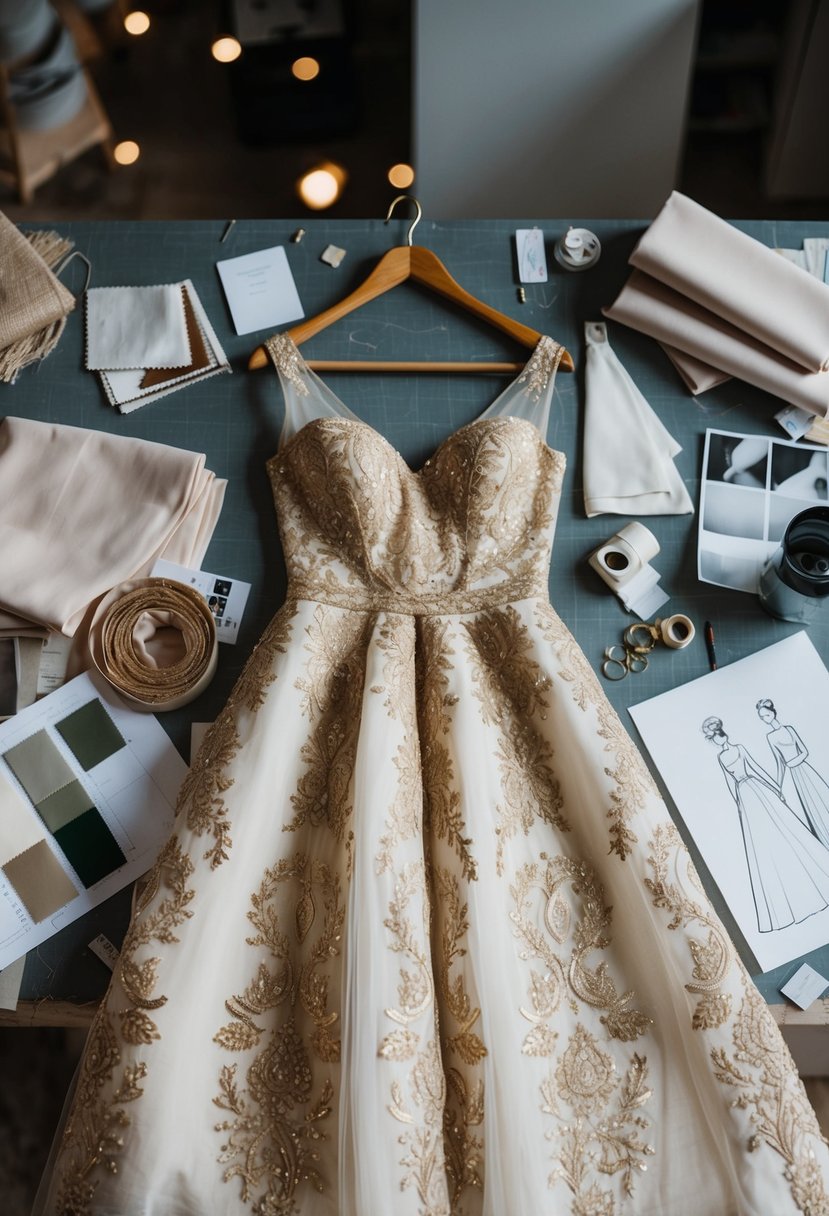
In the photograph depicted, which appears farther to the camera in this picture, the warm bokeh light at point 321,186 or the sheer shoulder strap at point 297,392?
the warm bokeh light at point 321,186

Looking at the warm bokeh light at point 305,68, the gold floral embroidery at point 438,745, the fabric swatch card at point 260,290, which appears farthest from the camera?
the warm bokeh light at point 305,68

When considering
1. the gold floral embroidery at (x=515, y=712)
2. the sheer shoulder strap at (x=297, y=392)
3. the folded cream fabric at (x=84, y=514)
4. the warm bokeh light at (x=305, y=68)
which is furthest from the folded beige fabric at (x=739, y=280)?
the warm bokeh light at (x=305, y=68)

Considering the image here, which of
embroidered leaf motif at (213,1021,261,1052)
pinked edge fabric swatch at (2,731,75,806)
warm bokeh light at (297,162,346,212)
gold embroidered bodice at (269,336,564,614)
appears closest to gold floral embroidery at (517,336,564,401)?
gold embroidered bodice at (269,336,564,614)

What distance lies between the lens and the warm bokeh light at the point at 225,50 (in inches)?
127

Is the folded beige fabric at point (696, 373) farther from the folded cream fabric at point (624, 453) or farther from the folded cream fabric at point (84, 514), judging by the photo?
the folded cream fabric at point (84, 514)

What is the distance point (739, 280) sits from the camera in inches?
73.9

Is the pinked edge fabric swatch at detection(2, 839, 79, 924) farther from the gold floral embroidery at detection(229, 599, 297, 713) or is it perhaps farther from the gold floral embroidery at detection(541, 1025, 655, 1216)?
the gold floral embroidery at detection(541, 1025, 655, 1216)

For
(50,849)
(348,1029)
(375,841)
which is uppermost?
(375,841)

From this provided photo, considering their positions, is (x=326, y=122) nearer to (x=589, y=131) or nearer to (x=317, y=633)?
(x=589, y=131)

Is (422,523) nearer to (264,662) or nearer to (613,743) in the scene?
(264,662)

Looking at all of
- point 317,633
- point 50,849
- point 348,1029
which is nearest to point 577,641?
point 317,633

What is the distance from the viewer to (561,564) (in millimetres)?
1813

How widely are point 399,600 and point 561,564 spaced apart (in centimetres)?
37

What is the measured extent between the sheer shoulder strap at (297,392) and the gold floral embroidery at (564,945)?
3.18 ft
